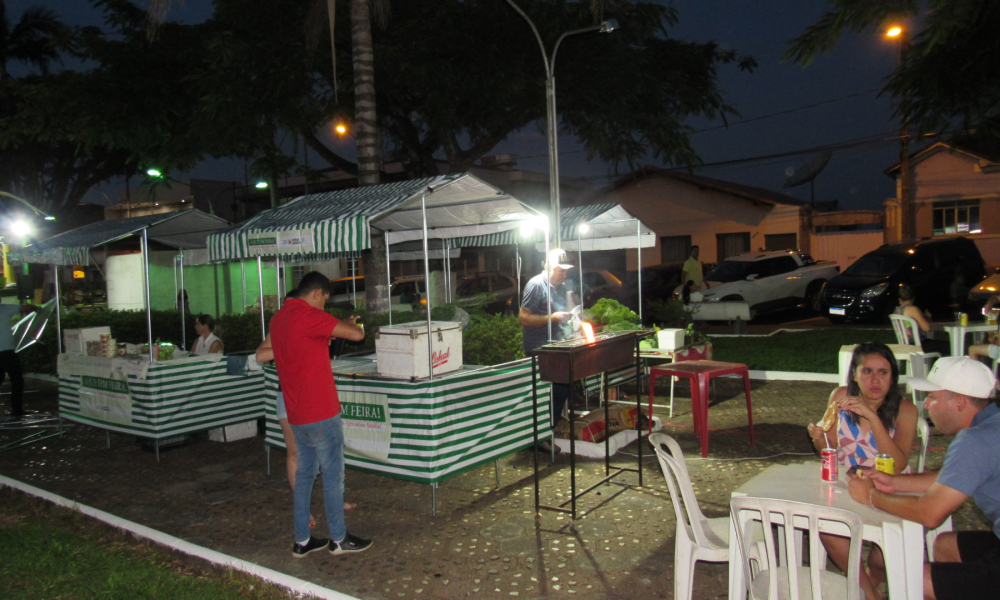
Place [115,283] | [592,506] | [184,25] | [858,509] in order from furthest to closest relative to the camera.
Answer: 1. [115,283]
2. [184,25]
3. [592,506]
4. [858,509]

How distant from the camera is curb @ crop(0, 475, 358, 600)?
4.25 m

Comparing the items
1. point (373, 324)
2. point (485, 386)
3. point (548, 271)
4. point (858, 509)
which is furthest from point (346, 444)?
point (373, 324)

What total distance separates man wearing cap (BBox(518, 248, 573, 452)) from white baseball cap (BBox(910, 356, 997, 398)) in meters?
4.11

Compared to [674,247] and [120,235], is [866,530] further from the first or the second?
[674,247]

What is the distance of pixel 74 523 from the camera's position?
18.8 ft

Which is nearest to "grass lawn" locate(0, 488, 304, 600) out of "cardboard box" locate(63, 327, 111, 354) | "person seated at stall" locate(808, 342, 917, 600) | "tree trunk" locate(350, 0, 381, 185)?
"cardboard box" locate(63, 327, 111, 354)

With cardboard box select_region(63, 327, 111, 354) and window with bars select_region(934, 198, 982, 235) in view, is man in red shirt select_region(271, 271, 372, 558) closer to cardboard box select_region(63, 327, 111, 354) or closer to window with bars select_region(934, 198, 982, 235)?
cardboard box select_region(63, 327, 111, 354)

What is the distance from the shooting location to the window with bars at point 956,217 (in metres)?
25.7

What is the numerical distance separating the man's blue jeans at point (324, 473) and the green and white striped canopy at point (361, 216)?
1.78 metres

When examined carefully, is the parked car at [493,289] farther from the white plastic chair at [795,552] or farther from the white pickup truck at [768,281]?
the white plastic chair at [795,552]

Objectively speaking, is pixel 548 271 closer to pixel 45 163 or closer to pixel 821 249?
pixel 821 249

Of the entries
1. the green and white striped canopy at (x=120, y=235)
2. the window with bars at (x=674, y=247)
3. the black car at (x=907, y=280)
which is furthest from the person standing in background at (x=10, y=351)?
the window with bars at (x=674, y=247)

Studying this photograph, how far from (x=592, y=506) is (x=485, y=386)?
50.1 inches

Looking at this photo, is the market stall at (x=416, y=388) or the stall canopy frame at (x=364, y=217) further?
the stall canopy frame at (x=364, y=217)
